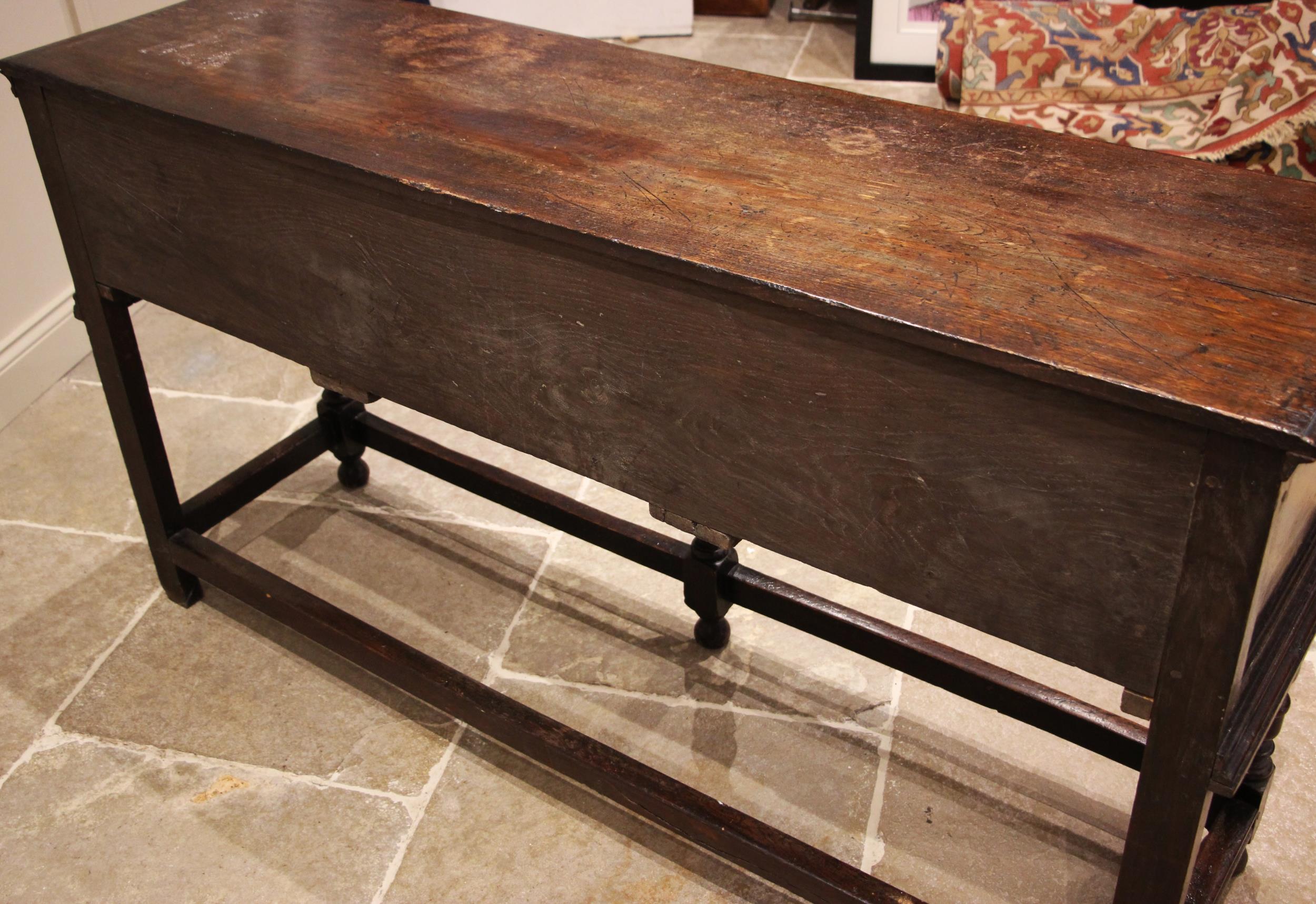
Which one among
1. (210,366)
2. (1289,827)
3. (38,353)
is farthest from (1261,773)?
(38,353)

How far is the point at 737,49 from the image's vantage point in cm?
453

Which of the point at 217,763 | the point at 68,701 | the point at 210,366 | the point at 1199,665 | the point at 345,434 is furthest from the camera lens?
the point at 210,366

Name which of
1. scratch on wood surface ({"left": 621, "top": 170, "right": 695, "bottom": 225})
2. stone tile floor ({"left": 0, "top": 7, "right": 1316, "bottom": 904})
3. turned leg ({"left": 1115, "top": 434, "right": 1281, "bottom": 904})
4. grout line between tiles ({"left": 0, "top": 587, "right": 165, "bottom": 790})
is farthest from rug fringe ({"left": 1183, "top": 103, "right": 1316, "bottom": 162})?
grout line between tiles ({"left": 0, "top": 587, "right": 165, "bottom": 790})

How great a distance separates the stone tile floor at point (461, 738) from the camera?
1.77 metres

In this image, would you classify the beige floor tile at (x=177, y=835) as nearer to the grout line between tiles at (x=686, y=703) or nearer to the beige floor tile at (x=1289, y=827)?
the grout line between tiles at (x=686, y=703)

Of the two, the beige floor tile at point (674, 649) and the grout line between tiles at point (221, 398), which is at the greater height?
the grout line between tiles at point (221, 398)

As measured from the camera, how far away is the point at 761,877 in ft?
5.63

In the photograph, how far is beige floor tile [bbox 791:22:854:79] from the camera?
14.2 feet

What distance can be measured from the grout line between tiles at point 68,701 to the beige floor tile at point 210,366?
2.26ft

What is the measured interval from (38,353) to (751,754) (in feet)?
6.30

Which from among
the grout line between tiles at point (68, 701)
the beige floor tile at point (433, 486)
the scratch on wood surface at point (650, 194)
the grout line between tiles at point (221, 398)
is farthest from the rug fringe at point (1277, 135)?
the grout line between tiles at point (68, 701)

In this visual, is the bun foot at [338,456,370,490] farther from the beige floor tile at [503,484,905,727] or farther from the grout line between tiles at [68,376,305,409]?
the beige floor tile at [503,484,905,727]

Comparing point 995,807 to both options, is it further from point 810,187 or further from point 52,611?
point 52,611

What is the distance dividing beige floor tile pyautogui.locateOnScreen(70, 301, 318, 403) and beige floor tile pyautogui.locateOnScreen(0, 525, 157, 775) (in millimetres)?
555
